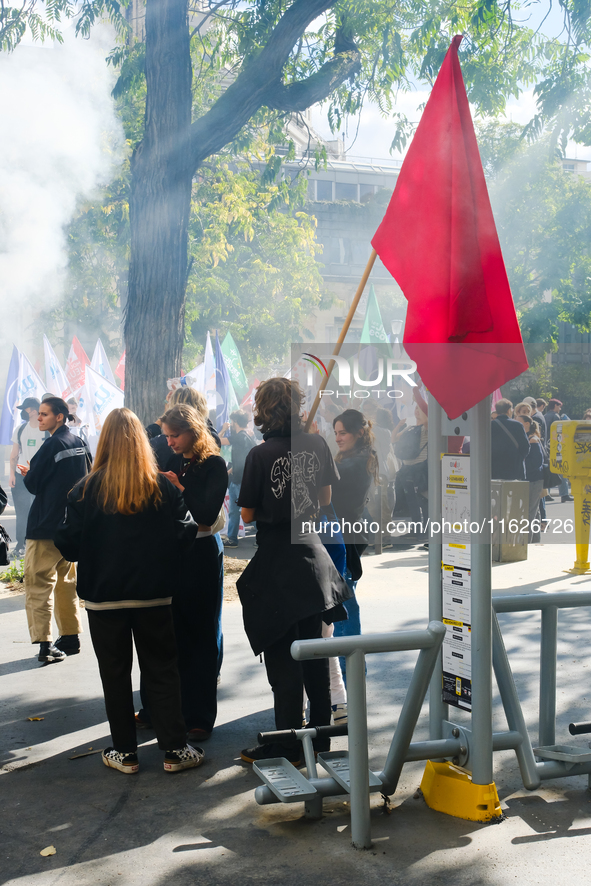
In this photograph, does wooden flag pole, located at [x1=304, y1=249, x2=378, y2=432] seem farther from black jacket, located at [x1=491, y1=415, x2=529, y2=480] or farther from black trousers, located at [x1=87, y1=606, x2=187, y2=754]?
black jacket, located at [x1=491, y1=415, x2=529, y2=480]

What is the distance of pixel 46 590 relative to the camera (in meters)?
6.10

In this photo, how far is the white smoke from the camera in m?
18.5

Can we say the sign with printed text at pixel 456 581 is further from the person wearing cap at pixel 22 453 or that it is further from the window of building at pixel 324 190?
the window of building at pixel 324 190

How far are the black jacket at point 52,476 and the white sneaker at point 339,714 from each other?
243 centimetres

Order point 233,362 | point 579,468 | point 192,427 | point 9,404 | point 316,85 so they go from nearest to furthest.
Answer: point 192,427 → point 579,468 → point 316,85 → point 9,404 → point 233,362

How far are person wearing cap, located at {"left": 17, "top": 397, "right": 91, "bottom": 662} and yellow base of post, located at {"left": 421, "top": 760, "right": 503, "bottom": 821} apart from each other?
129 inches

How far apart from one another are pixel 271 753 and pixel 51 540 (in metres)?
2.64

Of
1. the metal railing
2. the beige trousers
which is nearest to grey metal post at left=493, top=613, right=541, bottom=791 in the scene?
the metal railing

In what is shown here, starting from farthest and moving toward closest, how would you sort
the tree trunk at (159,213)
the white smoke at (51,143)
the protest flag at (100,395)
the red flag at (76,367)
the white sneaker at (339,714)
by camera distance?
the white smoke at (51,143), the red flag at (76,367), the protest flag at (100,395), the tree trunk at (159,213), the white sneaker at (339,714)

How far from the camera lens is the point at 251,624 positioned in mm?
4195

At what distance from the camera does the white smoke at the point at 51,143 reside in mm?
18484

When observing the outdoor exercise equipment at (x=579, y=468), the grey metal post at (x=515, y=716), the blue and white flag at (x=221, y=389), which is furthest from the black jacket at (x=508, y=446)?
Result: the grey metal post at (x=515, y=716)

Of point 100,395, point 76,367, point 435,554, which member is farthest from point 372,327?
point 435,554

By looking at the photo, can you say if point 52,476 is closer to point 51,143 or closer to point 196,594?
point 196,594
